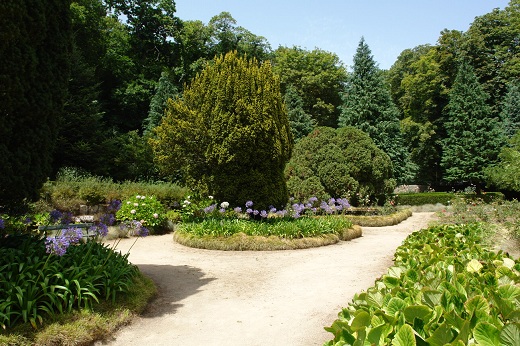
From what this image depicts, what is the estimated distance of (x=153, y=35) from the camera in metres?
33.1

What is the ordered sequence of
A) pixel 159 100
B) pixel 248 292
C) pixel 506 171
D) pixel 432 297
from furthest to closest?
1. pixel 159 100
2. pixel 506 171
3. pixel 248 292
4. pixel 432 297

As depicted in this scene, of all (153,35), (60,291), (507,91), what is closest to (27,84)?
(60,291)

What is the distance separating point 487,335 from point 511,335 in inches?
5.1

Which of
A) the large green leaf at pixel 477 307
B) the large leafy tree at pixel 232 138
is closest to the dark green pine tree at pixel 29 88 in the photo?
the large green leaf at pixel 477 307

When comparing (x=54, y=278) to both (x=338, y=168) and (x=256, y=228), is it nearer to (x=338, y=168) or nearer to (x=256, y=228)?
(x=256, y=228)

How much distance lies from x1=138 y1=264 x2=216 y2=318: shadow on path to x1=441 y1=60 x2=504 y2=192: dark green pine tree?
2626cm

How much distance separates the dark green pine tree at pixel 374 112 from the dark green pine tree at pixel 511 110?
915 centimetres

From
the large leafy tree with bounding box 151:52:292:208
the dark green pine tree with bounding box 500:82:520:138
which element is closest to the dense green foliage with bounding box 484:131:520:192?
the dark green pine tree with bounding box 500:82:520:138

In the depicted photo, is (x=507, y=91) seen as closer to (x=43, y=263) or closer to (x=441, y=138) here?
(x=441, y=138)

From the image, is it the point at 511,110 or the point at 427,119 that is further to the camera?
the point at 427,119

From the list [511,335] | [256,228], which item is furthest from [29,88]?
[256,228]

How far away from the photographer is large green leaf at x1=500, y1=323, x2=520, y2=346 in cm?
147

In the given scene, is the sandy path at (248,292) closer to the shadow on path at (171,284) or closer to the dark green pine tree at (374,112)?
the shadow on path at (171,284)

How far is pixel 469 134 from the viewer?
93.5ft
